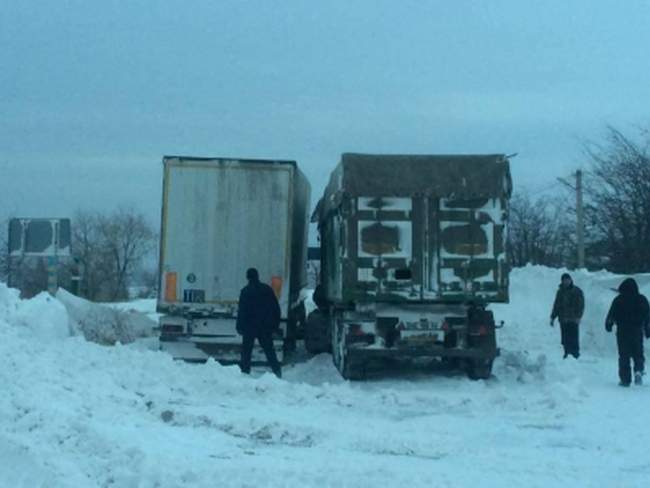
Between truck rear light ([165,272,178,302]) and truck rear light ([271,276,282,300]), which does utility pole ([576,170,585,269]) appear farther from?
truck rear light ([165,272,178,302])

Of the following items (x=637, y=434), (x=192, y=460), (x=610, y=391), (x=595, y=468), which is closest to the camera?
(x=192, y=460)

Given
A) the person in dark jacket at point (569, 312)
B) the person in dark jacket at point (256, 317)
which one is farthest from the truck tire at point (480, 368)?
the person in dark jacket at point (569, 312)

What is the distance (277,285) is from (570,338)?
18.4ft

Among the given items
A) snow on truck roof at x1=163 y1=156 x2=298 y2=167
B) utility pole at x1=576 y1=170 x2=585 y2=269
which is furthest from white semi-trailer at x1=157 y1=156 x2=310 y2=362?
utility pole at x1=576 y1=170 x2=585 y2=269

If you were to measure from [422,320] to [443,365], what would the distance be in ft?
9.67

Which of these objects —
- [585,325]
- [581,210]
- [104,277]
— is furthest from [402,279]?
[104,277]

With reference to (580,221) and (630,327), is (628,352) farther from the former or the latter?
(580,221)

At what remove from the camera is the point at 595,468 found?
9.22 metres

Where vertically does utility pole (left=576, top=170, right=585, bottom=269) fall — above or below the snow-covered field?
above

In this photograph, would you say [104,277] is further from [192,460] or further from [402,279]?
[192,460]

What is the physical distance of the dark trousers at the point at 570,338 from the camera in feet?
62.5

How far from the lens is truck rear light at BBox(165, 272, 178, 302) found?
17203mm

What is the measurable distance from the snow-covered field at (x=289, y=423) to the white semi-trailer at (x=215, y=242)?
1.27m

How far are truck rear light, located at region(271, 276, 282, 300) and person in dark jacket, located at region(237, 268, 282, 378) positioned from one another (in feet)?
3.64
